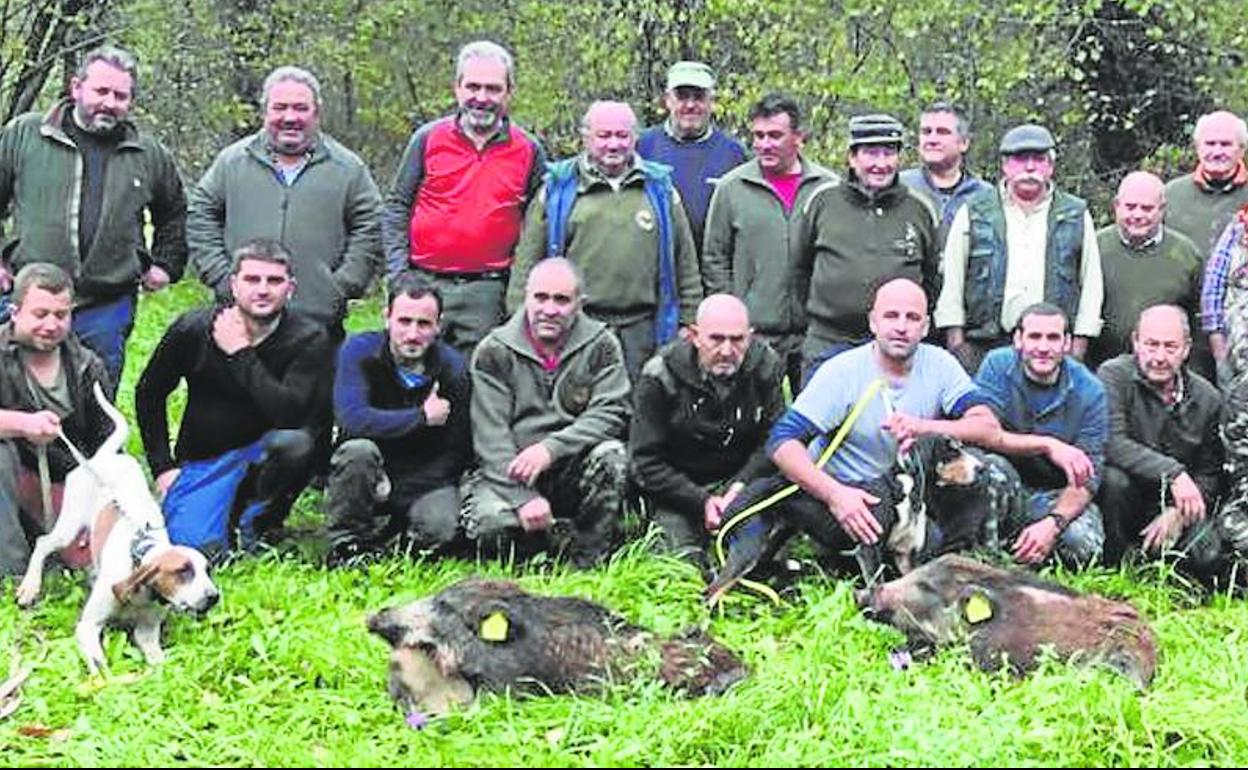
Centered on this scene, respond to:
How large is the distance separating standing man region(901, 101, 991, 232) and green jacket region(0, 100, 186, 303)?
383 centimetres

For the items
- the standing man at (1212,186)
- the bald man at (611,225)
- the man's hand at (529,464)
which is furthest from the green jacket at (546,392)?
the standing man at (1212,186)

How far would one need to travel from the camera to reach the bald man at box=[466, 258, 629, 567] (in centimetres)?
713

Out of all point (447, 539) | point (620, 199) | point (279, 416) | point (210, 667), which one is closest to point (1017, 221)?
point (620, 199)

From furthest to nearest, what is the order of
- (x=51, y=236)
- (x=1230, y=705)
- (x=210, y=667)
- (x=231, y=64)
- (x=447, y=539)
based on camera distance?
(x=231, y=64) < (x=51, y=236) < (x=447, y=539) < (x=210, y=667) < (x=1230, y=705)

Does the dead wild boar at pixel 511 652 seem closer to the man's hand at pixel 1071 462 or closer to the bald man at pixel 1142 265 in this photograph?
the man's hand at pixel 1071 462

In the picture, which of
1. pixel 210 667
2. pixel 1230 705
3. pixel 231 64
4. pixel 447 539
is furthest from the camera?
pixel 231 64

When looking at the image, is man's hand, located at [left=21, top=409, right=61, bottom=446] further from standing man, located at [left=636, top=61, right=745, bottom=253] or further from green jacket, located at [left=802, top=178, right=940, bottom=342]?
green jacket, located at [left=802, top=178, right=940, bottom=342]

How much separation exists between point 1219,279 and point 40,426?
5.31m

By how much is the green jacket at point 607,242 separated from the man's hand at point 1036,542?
7.06 ft

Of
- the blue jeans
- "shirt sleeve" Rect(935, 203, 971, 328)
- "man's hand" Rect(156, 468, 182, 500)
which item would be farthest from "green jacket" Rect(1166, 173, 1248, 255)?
the blue jeans

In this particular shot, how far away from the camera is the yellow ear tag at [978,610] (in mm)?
5539

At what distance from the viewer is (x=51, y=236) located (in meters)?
7.70

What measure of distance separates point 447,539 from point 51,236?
97.3 inches

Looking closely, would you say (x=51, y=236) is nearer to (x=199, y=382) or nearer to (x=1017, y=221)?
(x=199, y=382)
